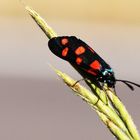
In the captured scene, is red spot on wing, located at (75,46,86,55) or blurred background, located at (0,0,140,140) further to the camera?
blurred background, located at (0,0,140,140)

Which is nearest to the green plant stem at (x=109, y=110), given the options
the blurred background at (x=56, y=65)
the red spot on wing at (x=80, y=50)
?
the red spot on wing at (x=80, y=50)

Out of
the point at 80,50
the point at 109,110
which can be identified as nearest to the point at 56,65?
the point at 80,50

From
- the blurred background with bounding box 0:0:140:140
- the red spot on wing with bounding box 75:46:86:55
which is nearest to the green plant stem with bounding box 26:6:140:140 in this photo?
the red spot on wing with bounding box 75:46:86:55

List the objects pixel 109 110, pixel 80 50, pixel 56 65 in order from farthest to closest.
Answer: pixel 56 65 < pixel 80 50 < pixel 109 110

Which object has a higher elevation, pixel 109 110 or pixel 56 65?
pixel 56 65

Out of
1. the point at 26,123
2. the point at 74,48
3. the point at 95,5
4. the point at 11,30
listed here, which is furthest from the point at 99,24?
the point at 74,48

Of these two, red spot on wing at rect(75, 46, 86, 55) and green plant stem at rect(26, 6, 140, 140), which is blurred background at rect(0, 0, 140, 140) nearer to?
red spot on wing at rect(75, 46, 86, 55)

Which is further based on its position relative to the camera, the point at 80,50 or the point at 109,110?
the point at 80,50

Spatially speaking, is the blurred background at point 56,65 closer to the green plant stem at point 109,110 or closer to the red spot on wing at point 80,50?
the red spot on wing at point 80,50

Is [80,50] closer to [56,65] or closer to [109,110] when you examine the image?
[109,110]

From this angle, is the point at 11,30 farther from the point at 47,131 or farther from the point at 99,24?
the point at 47,131
